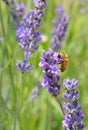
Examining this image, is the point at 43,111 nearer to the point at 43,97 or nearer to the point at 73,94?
the point at 43,97

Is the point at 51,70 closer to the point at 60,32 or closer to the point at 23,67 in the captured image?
the point at 23,67

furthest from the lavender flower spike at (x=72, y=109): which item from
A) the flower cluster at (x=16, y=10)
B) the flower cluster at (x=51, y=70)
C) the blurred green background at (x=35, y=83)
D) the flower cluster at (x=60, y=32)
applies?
the flower cluster at (x=60, y=32)

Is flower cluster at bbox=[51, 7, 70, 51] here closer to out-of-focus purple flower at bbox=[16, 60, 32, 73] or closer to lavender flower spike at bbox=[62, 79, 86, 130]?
out-of-focus purple flower at bbox=[16, 60, 32, 73]

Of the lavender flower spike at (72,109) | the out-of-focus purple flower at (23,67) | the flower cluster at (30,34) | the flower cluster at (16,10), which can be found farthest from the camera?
the flower cluster at (16,10)

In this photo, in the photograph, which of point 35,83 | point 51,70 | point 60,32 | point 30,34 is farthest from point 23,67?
point 35,83

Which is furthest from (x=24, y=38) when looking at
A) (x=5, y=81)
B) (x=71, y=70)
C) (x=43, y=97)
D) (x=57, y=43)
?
(x=5, y=81)

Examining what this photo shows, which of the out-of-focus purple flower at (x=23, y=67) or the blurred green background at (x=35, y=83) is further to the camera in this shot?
the blurred green background at (x=35, y=83)

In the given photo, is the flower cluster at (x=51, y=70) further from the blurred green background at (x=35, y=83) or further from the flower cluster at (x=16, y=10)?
the flower cluster at (x=16, y=10)

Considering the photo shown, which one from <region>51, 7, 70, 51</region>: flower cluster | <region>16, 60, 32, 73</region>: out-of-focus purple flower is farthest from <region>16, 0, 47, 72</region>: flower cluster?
<region>51, 7, 70, 51</region>: flower cluster
